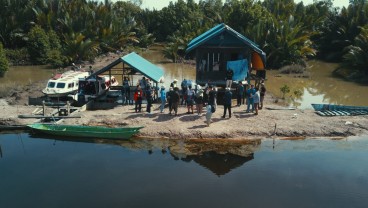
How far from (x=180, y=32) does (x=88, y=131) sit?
36.8m

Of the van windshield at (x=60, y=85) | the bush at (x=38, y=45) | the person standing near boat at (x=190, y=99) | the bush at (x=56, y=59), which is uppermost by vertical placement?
the bush at (x=38, y=45)

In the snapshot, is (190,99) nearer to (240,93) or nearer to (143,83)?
(240,93)

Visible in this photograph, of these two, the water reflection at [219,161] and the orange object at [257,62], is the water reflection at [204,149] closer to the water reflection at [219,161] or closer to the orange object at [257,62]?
the water reflection at [219,161]

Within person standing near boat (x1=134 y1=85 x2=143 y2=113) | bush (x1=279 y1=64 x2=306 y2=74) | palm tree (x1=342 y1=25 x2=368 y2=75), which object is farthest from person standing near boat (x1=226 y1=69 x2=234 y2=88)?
palm tree (x1=342 y1=25 x2=368 y2=75)

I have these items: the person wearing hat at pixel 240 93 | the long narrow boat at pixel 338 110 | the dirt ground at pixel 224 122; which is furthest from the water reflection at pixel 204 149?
the long narrow boat at pixel 338 110

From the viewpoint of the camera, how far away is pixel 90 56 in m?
42.5

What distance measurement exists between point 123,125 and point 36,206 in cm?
743

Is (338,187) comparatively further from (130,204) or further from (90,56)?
(90,56)

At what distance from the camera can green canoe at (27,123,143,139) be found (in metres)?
16.9

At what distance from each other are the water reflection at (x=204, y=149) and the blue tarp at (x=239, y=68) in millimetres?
7839

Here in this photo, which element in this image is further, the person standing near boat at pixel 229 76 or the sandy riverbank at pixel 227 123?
the person standing near boat at pixel 229 76

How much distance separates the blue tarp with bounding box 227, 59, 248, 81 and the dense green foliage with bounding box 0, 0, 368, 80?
16105 millimetres

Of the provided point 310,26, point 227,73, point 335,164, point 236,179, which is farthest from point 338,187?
point 310,26

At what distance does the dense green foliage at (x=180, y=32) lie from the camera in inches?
1587
